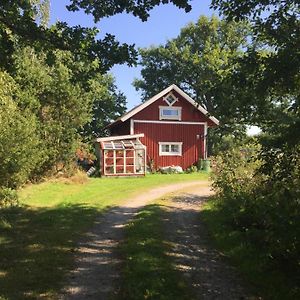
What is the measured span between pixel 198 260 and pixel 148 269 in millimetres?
1525

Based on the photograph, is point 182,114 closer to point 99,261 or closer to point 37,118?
point 37,118

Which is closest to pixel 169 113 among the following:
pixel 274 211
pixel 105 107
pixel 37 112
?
pixel 37 112

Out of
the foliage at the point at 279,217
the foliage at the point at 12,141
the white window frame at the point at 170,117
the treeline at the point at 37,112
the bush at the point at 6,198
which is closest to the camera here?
the foliage at the point at 279,217

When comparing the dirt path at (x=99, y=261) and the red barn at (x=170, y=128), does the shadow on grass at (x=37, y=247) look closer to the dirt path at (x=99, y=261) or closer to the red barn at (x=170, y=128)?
the dirt path at (x=99, y=261)

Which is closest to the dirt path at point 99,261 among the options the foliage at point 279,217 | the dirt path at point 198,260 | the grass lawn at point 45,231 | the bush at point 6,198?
the grass lawn at point 45,231

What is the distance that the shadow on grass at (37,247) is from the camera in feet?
23.7

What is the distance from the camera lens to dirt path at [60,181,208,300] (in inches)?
277

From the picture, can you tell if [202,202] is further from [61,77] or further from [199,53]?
[199,53]

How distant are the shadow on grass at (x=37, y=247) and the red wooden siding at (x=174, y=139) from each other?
60.7 feet

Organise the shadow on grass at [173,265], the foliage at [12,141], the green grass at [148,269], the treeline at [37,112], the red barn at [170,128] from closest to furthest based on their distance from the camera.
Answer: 1. the green grass at [148,269]
2. the shadow on grass at [173,265]
3. the treeline at [37,112]
4. the foliage at [12,141]
5. the red barn at [170,128]

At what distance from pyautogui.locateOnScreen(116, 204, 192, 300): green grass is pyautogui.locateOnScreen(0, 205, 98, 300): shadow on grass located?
3.84 feet

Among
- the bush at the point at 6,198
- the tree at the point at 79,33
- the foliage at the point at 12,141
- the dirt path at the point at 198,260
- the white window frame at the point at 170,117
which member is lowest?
the dirt path at the point at 198,260

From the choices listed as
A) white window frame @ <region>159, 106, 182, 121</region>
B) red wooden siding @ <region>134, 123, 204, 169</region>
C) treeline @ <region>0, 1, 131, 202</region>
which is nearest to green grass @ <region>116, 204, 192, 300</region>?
treeline @ <region>0, 1, 131, 202</region>

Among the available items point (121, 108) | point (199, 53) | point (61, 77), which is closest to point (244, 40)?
point (199, 53)
